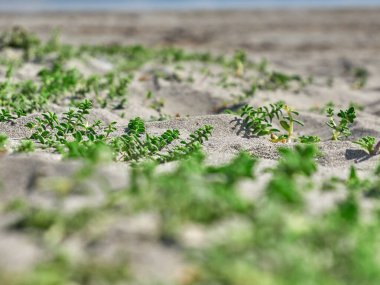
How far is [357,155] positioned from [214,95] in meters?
2.64

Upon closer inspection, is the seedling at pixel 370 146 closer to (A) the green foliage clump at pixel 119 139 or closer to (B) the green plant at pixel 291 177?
(B) the green plant at pixel 291 177

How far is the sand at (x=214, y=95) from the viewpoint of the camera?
249 cm

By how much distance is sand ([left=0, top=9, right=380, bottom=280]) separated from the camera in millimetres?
2494

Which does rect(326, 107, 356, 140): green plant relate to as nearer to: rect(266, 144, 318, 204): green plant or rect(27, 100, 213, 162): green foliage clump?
rect(27, 100, 213, 162): green foliage clump

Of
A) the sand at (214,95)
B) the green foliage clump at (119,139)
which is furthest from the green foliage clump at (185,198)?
the green foliage clump at (119,139)

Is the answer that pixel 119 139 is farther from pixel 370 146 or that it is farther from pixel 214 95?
pixel 214 95

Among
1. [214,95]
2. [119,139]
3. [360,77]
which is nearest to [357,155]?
[119,139]

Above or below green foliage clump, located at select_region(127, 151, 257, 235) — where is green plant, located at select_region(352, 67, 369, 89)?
below

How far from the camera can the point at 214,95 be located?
6598mm

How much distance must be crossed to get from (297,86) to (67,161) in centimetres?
499

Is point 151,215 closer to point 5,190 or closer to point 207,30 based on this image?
point 5,190

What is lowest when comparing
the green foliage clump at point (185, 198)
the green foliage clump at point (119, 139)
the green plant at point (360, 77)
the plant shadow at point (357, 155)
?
the green plant at point (360, 77)

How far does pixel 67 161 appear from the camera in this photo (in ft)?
10.2

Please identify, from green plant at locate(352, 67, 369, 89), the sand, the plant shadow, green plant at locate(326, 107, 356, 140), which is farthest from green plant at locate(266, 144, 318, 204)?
green plant at locate(352, 67, 369, 89)
